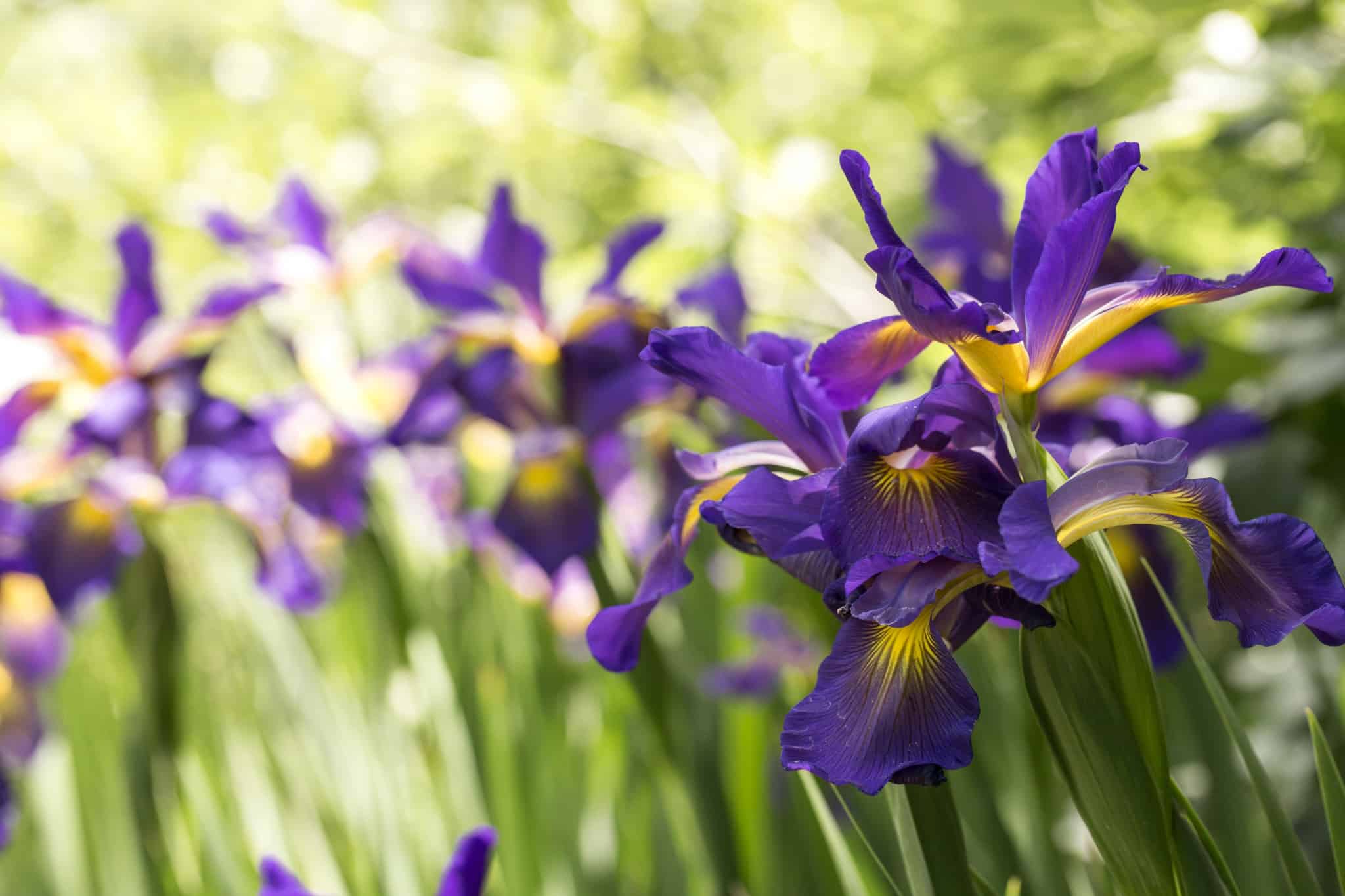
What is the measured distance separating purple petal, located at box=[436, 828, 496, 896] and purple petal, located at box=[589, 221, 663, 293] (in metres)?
0.56

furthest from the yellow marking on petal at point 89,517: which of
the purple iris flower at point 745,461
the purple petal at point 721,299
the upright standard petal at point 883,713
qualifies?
the upright standard petal at point 883,713

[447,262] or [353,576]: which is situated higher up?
[447,262]

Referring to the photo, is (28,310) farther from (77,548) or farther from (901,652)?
(901,652)

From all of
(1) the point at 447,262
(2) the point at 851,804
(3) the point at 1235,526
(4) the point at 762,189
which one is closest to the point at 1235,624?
(3) the point at 1235,526

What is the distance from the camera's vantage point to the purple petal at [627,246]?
36.5 inches

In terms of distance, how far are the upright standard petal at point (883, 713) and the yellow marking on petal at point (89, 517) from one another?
2.46ft

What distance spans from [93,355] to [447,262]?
33cm

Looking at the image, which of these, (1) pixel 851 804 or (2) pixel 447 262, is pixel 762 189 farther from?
(1) pixel 851 804

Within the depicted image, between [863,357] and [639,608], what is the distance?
14 cm

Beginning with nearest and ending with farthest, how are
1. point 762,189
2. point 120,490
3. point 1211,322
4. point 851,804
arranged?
1. point 851,804
2. point 120,490
3. point 1211,322
4. point 762,189

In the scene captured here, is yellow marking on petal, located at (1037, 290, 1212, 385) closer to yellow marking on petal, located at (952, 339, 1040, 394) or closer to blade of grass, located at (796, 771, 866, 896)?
yellow marking on petal, located at (952, 339, 1040, 394)

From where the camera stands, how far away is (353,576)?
1.16m

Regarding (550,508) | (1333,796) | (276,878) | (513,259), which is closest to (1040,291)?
(1333,796)

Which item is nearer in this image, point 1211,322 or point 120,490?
point 120,490
